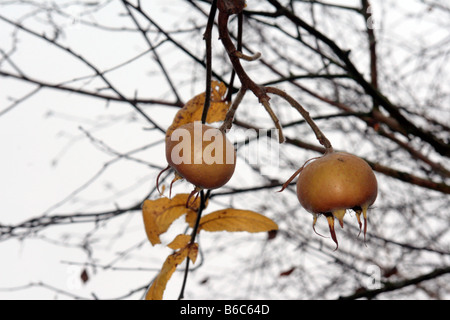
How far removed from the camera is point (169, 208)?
4.25 feet

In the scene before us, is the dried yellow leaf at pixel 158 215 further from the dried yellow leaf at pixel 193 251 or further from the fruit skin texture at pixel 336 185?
the fruit skin texture at pixel 336 185

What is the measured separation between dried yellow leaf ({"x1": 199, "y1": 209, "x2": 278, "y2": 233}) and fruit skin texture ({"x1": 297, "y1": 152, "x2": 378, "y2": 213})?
318 millimetres

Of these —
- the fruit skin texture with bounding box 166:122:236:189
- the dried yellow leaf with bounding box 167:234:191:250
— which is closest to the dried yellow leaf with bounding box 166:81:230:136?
the fruit skin texture with bounding box 166:122:236:189

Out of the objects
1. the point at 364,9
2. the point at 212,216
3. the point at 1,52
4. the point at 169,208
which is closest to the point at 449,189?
the point at 364,9

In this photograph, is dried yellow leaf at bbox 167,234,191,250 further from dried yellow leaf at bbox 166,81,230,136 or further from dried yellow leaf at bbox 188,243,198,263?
dried yellow leaf at bbox 166,81,230,136

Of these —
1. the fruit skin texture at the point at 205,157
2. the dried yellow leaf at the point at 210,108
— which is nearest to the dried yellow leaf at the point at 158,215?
the dried yellow leaf at the point at 210,108

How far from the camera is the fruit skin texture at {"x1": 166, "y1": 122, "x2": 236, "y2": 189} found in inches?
34.3

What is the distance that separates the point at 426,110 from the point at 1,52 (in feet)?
11.9

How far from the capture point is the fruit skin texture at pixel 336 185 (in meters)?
0.82

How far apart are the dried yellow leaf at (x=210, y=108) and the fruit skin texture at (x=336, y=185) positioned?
1.39ft

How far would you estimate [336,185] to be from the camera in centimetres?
82
